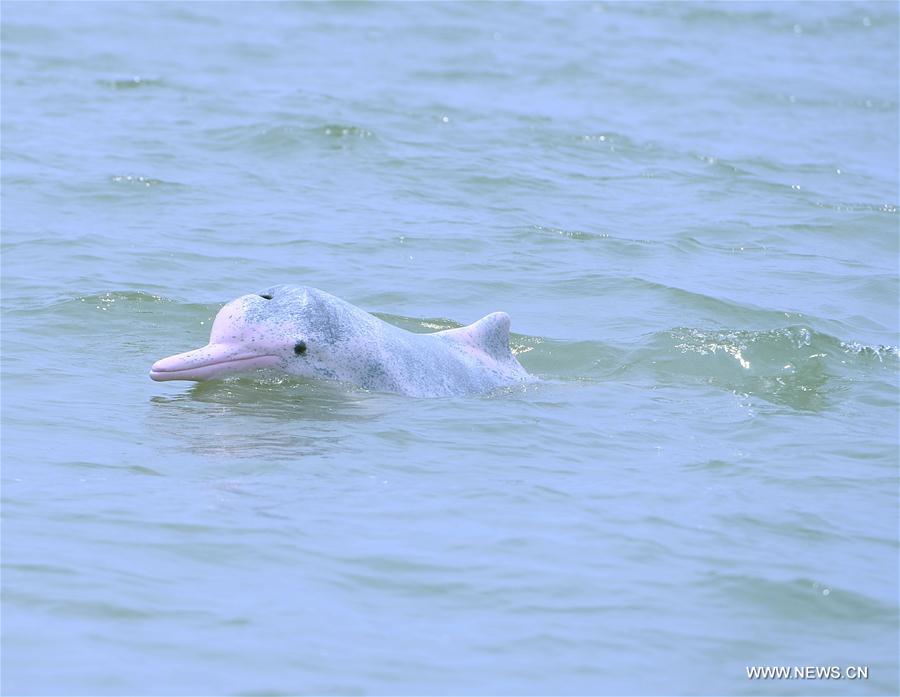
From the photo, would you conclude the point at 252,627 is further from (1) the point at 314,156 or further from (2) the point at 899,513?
(1) the point at 314,156

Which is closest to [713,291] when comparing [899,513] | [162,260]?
[162,260]

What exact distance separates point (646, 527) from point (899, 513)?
1675 mm

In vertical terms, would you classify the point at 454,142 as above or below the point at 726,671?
above

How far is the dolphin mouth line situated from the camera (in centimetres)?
1072

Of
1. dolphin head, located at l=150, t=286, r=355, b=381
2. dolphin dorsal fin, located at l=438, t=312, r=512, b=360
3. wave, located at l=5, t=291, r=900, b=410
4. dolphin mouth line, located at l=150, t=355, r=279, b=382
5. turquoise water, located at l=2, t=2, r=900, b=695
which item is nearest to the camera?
turquoise water, located at l=2, t=2, r=900, b=695

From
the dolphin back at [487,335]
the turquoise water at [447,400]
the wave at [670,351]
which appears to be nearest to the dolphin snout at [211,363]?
the turquoise water at [447,400]

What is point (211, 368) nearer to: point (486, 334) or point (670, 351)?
point (486, 334)

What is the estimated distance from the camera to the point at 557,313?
48.1 feet

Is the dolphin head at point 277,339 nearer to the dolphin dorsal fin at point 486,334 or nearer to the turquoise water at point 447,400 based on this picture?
the turquoise water at point 447,400

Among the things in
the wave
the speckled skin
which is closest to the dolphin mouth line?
the speckled skin

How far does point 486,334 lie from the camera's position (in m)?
11.8

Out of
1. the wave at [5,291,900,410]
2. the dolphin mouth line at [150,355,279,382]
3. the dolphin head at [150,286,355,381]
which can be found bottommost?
the wave at [5,291,900,410]

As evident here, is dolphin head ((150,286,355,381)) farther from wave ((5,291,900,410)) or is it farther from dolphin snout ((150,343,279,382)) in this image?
wave ((5,291,900,410))

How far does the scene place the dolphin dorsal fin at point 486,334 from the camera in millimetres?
11766
